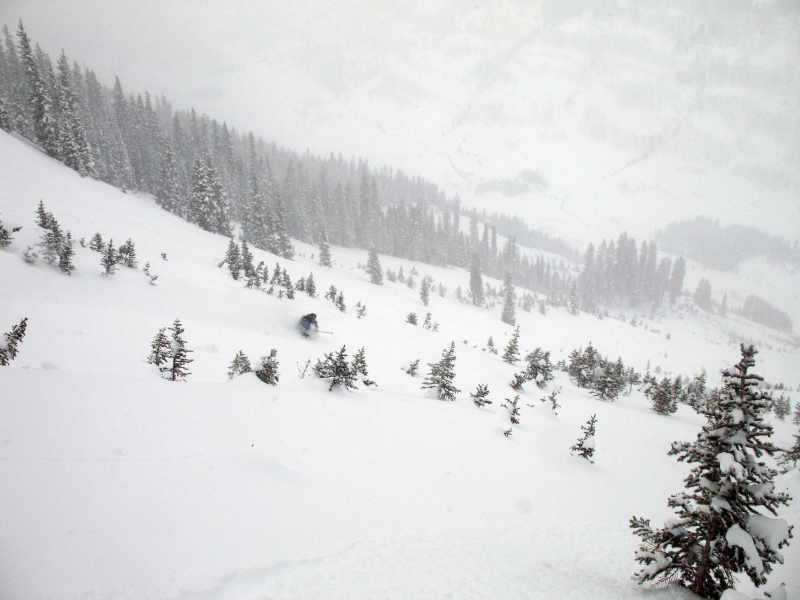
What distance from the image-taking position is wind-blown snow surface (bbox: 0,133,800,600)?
3.77 metres

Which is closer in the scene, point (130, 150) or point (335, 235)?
point (130, 150)

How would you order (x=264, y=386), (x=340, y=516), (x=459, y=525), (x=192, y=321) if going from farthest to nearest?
(x=192, y=321), (x=264, y=386), (x=459, y=525), (x=340, y=516)

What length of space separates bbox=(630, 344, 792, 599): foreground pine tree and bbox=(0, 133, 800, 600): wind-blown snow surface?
69cm

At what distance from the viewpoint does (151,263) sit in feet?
A: 66.3

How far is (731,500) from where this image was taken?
4.39 m

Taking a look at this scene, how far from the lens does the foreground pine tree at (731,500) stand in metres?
4.12

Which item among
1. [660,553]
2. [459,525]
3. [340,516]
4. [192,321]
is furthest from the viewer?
[192,321]

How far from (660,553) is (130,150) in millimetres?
92386

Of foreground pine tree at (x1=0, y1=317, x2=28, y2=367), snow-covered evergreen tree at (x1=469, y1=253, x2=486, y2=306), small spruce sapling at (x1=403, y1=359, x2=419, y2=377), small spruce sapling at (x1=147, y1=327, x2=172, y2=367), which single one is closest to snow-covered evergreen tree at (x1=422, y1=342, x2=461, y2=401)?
small spruce sapling at (x1=403, y1=359, x2=419, y2=377)

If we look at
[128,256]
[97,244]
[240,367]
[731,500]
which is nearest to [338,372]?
[240,367]

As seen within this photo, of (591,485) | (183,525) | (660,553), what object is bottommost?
(591,485)

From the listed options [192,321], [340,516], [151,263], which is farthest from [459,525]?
[151,263]

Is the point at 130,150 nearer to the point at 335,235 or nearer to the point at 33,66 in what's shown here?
the point at 33,66

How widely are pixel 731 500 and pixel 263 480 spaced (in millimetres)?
6798
